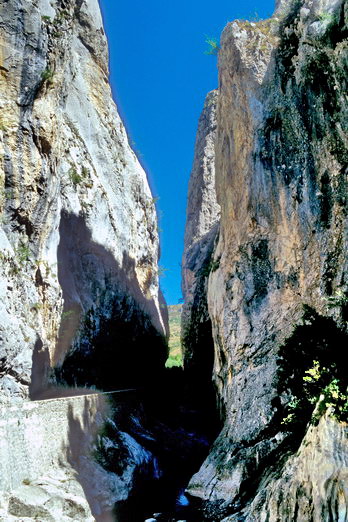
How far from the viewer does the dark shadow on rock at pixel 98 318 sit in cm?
2259

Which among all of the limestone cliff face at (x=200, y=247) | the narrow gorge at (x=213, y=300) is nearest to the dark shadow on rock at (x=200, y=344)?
the limestone cliff face at (x=200, y=247)

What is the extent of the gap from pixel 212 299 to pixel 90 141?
519 inches

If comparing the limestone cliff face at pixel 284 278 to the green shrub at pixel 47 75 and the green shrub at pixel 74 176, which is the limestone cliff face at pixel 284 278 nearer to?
the green shrub at pixel 74 176

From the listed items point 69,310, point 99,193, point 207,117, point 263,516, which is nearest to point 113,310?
point 69,310

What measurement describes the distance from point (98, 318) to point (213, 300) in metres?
6.60

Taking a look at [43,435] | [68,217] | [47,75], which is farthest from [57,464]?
[47,75]

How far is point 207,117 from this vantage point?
176 feet

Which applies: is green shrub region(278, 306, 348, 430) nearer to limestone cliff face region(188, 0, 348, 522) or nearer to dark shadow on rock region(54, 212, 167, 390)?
limestone cliff face region(188, 0, 348, 522)

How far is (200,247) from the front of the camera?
42.4m

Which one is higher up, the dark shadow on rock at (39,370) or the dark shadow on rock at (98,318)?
the dark shadow on rock at (98,318)

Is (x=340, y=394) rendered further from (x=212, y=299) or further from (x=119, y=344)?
(x=119, y=344)

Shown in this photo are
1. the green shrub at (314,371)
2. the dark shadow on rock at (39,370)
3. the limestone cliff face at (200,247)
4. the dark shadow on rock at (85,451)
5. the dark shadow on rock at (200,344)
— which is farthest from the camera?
the limestone cliff face at (200,247)

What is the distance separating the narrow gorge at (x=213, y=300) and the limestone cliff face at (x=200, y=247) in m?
5.81

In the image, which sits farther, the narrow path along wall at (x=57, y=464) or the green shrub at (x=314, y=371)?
the narrow path along wall at (x=57, y=464)
